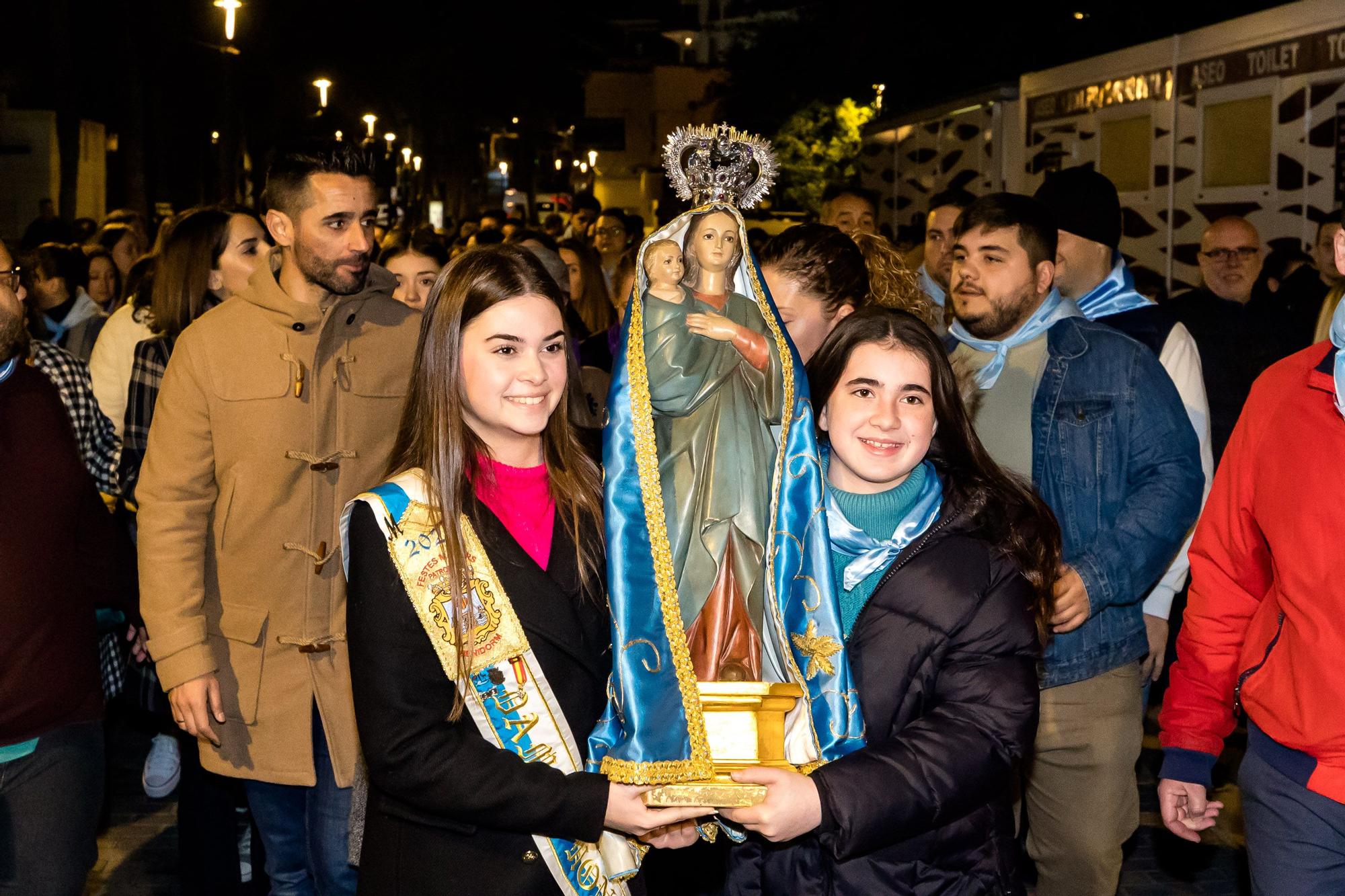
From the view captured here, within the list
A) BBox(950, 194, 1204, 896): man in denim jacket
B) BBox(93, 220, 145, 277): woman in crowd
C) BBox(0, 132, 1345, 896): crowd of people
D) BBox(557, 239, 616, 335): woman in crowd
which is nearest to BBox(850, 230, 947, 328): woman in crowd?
BBox(0, 132, 1345, 896): crowd of people

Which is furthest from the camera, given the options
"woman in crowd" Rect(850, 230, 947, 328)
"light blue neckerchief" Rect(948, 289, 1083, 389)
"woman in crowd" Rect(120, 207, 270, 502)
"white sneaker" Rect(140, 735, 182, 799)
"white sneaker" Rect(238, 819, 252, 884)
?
"white sneaker" Rect(140, 735, 182, 799)

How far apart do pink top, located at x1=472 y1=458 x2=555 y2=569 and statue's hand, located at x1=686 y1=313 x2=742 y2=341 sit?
476 millimetres

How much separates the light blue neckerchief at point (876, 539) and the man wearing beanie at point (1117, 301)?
6.76ft

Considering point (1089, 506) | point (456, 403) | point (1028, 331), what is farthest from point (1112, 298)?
point (456, 403)

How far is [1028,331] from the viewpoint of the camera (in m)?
4.86

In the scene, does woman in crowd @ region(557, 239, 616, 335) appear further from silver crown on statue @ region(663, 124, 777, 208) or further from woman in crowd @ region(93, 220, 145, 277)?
silver crown on statue @ region(663, 124, 777, 208)

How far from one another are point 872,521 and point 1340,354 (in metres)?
1.10

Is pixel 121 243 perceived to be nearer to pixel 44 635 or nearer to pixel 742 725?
pixel 44 635

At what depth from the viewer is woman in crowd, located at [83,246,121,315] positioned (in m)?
9.93

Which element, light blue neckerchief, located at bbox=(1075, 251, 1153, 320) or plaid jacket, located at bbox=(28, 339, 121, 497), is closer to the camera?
plaid jacket, located at bbox=(28, 339, 121, 497)

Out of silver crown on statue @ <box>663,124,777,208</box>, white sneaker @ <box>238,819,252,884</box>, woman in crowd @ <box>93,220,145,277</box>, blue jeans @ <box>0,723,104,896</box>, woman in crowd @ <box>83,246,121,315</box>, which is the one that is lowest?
white sneaker @ <box>238,819,252,884</box>

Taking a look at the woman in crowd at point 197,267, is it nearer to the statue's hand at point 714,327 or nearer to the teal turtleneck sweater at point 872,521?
the statue's hand at point 714,327

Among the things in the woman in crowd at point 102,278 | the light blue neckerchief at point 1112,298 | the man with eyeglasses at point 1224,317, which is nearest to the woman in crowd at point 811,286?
the light blue neckerchief at point 1112,298

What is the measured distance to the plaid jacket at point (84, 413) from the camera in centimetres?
491
